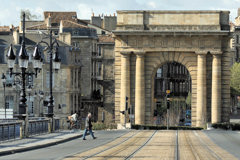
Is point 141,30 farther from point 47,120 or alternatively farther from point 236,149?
point 236,149

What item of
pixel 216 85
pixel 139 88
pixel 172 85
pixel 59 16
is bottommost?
pixel 139 88

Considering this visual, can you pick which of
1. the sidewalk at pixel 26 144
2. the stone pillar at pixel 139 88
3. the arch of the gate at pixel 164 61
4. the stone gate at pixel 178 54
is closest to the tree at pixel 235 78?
the stone gate at pixel 178 54

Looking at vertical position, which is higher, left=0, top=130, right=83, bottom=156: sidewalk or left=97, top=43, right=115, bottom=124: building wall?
left=97, top=43, right=115, bottom=124: building wall

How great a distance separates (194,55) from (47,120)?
2641cm

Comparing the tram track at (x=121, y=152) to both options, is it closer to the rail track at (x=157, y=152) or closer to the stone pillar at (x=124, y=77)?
the rail track at (x=157, y=152)

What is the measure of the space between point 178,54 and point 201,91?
13.7 feet

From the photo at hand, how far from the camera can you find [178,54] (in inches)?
2662

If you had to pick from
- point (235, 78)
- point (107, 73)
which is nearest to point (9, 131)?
point (107, 73)

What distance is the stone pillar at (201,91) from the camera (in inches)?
2625

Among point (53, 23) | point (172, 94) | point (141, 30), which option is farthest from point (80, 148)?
point (172, 94)

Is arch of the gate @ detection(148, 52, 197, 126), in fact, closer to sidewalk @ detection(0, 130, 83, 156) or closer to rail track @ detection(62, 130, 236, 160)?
sidewalk @ detection(0, 130, 83, 156)

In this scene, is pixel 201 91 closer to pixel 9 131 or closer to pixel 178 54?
pixel 178 54

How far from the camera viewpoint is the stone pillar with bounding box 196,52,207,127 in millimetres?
66688

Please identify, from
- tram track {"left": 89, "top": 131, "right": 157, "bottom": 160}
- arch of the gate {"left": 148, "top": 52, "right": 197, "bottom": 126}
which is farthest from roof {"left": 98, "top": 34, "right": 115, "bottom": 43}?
tram track {"left": 89, "top": 131, "right": 157, "bottom": 160}
